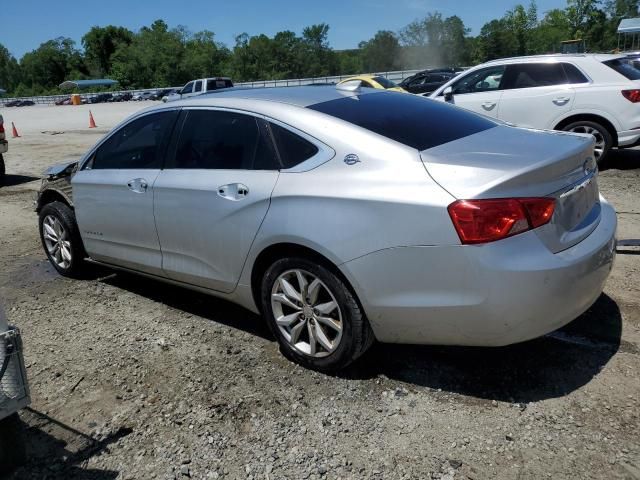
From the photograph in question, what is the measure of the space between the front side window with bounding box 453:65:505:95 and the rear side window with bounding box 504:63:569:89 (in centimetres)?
17

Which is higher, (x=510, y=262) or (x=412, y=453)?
(x=510, y=262)

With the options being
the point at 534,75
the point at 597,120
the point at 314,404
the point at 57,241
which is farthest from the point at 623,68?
the point at 57,241

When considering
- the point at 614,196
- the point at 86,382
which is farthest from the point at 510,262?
the point at 614,196

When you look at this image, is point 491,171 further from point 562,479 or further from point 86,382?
point 86,382

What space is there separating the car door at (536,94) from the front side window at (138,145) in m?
5.89

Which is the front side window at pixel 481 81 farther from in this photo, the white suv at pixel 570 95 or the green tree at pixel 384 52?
the green tree at pixel 384 52

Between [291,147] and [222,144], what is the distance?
60 cm

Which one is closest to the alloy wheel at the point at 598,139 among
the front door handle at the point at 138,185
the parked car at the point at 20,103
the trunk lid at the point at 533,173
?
the trunk lid at the point at 533,173

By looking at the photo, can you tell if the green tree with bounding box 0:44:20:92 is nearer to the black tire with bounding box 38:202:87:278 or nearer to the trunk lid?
the black tire with bounding box 38:202:87:278

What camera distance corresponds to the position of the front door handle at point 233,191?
3.40 m

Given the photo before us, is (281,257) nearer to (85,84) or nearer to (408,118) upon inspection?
(408,118)

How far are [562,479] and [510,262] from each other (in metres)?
0.93

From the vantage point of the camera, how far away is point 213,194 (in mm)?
3555

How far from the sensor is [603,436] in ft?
8.68
